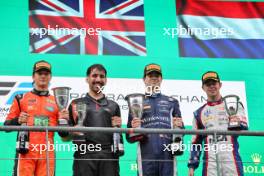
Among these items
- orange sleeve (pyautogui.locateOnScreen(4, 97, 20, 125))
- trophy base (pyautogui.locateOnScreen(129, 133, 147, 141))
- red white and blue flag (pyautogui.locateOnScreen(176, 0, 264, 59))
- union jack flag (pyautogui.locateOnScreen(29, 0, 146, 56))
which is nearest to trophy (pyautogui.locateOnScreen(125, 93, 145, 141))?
trophy base (pyautogui.locateOnScreen(129, 133, 147, 141))

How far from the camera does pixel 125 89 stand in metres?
6.95

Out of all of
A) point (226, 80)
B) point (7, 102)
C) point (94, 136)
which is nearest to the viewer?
point (94, 136)

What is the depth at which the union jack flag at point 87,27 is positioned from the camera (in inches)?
277

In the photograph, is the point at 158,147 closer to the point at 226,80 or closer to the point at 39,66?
the point at 39,66

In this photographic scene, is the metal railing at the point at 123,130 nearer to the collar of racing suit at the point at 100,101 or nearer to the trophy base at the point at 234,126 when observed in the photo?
the trophy base at the point at 234,126

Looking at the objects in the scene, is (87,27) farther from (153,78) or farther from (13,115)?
Answer: (13,115)

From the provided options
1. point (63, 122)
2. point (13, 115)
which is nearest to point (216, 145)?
point (63, 122)

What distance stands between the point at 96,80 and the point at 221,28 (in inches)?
103

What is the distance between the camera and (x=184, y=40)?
7.29m

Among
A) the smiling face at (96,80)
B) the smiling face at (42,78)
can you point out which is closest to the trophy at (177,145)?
the smiling face at (96,80)

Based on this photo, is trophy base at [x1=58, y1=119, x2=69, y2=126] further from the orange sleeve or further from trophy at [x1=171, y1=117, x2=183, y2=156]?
trophy at [x1=171, y1=117, x2=183, y2=156]

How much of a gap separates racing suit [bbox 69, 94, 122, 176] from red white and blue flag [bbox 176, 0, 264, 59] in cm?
224

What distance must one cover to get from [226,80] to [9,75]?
1959mm

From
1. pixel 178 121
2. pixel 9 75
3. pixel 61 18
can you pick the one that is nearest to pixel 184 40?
pixel 61 18
